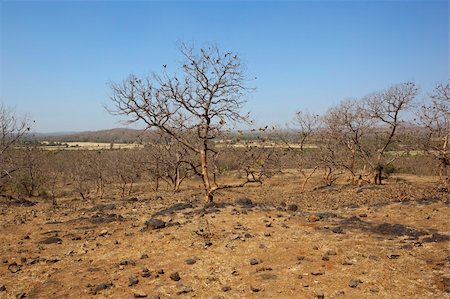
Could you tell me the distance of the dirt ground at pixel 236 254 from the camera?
19.2ft

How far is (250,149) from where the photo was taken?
1237cm

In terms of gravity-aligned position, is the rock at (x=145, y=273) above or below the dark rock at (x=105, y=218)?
above

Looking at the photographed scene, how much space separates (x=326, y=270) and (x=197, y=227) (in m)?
4.10

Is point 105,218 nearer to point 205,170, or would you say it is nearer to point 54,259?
point 205,170

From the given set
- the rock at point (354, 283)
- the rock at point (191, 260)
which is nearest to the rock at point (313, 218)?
the rock at point (191, 260)

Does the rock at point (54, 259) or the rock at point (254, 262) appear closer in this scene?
the rock at point (254, 262)

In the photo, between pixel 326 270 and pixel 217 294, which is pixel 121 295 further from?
pixel 326 270

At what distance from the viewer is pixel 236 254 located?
736cm

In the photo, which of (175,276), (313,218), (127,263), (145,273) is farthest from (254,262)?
(313,218)

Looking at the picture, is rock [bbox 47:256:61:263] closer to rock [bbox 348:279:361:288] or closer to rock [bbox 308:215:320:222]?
rock [bbox 348:279:361:288]

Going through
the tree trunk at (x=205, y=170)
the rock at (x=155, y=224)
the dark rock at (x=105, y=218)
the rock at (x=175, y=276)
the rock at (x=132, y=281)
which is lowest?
the dark rock at (x=105, y=218)

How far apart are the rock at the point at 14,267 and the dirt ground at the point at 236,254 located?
0.02 meters

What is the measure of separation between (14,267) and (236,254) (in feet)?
15.3

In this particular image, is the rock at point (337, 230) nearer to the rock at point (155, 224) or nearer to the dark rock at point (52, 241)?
the rock at point (155, 224)
